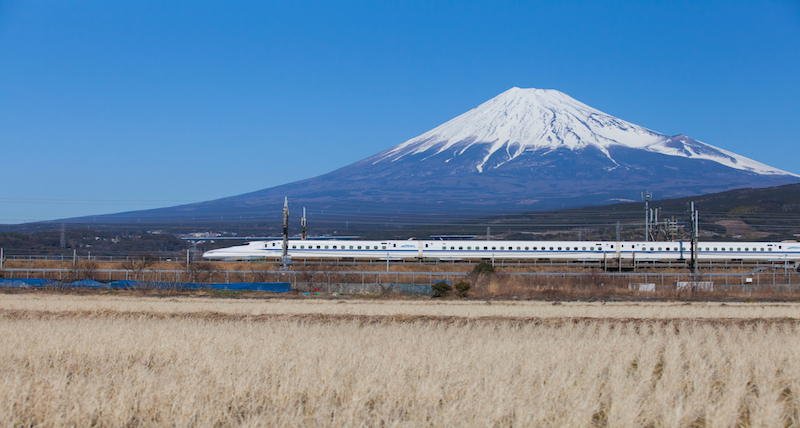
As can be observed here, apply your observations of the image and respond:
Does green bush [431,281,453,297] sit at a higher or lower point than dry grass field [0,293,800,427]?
lower

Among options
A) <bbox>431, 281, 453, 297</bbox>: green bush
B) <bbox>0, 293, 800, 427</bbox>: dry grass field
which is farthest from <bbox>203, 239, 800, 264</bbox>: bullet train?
<bbox>0, 293, 800, 427</bbox>: dry grass field

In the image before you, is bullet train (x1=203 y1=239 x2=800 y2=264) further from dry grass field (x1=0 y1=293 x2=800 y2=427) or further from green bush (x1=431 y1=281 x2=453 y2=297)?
dry grass field (x1=0 y1=293 x2=800 y2=427)

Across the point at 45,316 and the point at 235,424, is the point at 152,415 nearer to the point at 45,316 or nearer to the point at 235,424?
the point at 235,424

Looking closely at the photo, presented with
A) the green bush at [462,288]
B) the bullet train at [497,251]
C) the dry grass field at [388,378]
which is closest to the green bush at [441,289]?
the green bush at [462,288]

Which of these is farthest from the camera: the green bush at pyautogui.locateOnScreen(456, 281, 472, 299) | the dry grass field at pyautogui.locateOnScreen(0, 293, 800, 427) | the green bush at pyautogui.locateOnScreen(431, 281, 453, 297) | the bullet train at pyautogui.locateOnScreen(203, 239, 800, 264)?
the bullet train at pyautogui.locateOnScreen(203, 239, 800, 264)

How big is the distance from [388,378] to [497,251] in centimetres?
5903

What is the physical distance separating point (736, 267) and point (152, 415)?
7160 cm

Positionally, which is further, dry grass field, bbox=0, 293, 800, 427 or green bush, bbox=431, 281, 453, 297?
A: green bush, bbox=431, 281, 453, 297

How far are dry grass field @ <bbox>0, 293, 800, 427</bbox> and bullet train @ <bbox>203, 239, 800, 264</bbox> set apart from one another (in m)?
50.2

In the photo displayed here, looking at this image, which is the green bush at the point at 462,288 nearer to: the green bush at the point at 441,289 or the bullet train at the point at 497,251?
the green bush at the point at 441,289

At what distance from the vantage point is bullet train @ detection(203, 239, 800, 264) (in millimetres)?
69000

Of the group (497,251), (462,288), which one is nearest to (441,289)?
(462,288)

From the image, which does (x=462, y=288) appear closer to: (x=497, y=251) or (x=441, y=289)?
(x=441, y=289)

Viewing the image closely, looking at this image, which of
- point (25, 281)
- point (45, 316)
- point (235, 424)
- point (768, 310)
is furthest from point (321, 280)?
point (235, 424)
